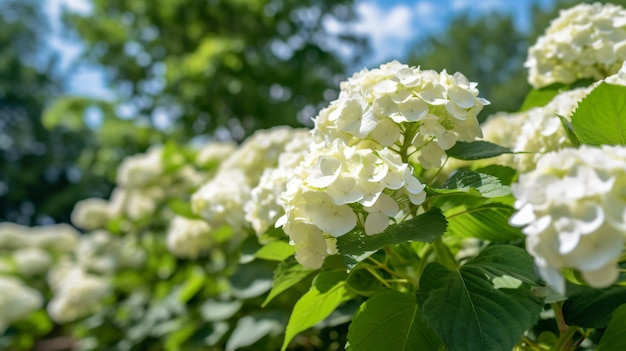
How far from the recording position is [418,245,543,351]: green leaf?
0.72m

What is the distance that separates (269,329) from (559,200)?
130cm

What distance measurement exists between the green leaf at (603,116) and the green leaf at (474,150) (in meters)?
0.12

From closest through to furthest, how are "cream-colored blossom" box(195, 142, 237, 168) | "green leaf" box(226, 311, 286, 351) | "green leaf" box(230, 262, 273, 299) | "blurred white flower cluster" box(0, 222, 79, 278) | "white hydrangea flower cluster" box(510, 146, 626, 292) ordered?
"white hydrangea flower cluster" box(510, 146, 626, 292)
"green leaf" box(226, 311, 286, 351)
"green leaf" box(230, 262, 273, 299)
"cream-colored blossom" box(195, 142, 237, 168)
"blurred white flower cluster" box(0, 222, 79, 278)

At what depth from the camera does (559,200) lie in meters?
0.50

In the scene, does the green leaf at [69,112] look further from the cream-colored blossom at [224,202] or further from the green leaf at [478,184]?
the green leaf at [478,184]

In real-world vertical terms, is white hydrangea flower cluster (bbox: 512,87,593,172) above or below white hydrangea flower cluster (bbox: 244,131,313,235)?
below

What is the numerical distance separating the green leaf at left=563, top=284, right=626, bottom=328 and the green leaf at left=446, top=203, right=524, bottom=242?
0.55 ft

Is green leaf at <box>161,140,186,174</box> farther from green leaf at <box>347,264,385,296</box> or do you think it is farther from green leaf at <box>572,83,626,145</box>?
green leaf at <box>572,83,626,145</box>

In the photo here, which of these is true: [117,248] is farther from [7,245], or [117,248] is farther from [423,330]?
[423,330]

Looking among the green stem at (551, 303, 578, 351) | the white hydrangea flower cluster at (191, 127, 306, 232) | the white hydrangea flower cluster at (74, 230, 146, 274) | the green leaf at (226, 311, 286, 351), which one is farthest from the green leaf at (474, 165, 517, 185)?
the white hydrangea flower cluster at (74, 230, 146, 274)

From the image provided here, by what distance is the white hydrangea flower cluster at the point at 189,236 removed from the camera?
87.8 inches

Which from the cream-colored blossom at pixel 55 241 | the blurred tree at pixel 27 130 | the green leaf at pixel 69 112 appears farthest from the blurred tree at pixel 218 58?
the blurred tree at pixel 27 130

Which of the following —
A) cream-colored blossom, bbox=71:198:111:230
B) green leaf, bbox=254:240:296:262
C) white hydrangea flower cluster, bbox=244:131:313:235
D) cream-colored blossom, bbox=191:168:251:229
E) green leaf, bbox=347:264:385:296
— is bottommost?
green leaf, bbox=347:264:385:296

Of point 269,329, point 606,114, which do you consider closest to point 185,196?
point 269,329
